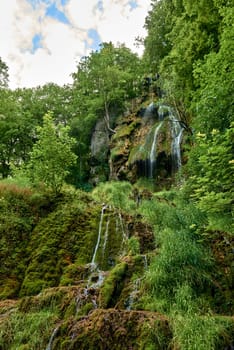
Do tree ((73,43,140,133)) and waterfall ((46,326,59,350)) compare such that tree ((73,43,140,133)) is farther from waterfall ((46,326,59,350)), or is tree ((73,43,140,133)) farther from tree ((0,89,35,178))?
waterfall ((46,326,59,350))

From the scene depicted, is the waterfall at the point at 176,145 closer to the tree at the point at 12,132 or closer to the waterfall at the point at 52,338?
the tree at the point at 12,132

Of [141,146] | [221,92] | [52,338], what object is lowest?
[52,338]

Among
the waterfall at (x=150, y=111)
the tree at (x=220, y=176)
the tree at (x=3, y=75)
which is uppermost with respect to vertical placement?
the tree at (x=3, y=75)

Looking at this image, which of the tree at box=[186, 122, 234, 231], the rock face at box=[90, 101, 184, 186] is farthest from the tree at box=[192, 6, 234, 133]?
the rock face at box=[90, 101, 184, 186]

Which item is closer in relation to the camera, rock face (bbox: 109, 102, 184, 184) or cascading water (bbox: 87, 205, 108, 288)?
cascading water (bbox: 87, 205, 108, 288)

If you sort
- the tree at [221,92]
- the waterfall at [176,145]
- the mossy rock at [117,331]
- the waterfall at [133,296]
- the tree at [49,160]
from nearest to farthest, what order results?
the mossy rock at [117,331] → the waterfall at [133,296] → the tree at [221,92] → the tree at [49,160] → the waterfall at [176,145]

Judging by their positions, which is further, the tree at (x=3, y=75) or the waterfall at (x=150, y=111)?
the tree at (x=3, y=75)

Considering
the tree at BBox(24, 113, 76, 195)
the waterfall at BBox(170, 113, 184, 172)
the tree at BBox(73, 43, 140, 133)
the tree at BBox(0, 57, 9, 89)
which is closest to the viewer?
the tree at BBox(24, 113, 76, 195)

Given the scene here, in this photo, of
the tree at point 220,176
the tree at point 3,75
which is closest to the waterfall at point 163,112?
the tree at point 3,75

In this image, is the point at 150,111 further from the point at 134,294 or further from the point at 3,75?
the point at 134,294

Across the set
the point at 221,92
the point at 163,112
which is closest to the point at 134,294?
the point at 221,92

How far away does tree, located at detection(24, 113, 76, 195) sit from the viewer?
8516 mm

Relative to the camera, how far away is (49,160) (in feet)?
28.3

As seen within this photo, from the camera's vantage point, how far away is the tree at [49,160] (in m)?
8.52
